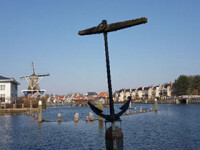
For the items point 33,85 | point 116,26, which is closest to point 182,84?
point 33,85

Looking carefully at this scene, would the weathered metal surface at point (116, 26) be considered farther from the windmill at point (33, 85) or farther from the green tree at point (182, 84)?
the green tree at point (182, 84)

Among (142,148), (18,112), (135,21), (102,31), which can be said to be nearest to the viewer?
(135,21)

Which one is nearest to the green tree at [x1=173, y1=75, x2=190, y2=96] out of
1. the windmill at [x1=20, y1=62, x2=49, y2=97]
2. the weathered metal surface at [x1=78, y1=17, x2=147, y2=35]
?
the windmill at [x1=20, y1=62, x2=49, y2=97]

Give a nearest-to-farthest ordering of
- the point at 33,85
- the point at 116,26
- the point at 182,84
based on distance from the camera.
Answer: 1. the point at 116,26
2. the point at 33,85
3. the point at 182,84

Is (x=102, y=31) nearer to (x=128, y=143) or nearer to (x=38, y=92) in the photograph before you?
(x=128, y=143)

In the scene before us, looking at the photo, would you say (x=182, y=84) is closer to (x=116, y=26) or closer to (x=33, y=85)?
(x=33, y=85)

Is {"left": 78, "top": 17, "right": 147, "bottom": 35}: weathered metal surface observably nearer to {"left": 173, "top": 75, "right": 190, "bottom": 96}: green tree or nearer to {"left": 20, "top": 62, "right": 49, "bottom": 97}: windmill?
{"left": 20, "top": 62, "right": 49, "bottom": 97}: windmill

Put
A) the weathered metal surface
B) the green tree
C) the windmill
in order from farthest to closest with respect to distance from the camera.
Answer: the green tree, the windmill, the weathered metal surface

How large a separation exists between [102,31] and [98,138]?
17809mm

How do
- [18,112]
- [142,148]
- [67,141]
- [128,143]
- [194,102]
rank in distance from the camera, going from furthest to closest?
[194,102]
[18,112]
[67,141]
[128,143]
[142,148]

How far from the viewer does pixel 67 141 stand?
85.4 ft

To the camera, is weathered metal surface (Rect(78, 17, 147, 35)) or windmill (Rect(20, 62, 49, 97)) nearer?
weathered metal surface (Rect(78, 17, 147, 35))

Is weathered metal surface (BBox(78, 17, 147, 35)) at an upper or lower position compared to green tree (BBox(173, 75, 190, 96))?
lower

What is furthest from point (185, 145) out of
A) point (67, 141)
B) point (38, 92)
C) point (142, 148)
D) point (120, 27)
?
point (38, 92)
